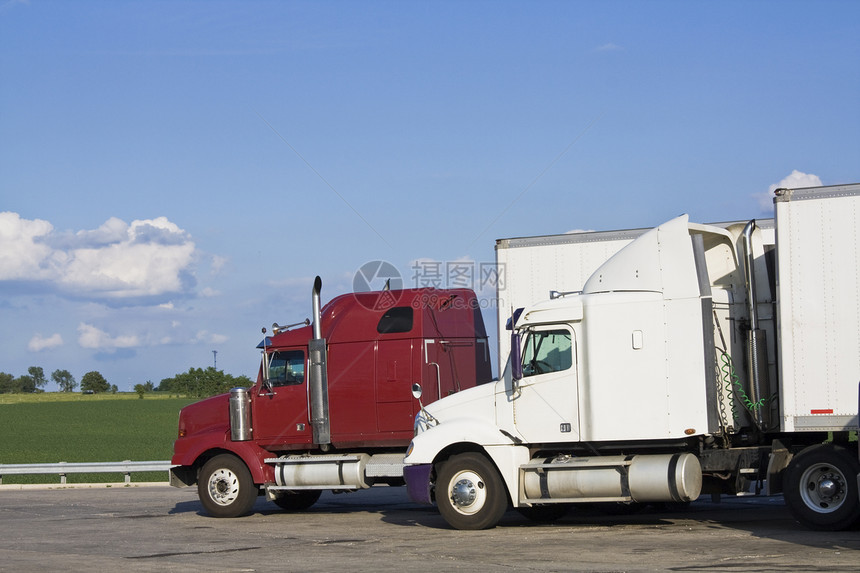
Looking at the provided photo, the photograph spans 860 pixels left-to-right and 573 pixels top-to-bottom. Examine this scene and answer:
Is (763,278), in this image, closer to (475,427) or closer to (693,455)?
(693,455)

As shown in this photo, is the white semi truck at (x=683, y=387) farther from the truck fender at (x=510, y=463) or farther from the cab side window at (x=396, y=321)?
the cab side window at (x=396, y=321)

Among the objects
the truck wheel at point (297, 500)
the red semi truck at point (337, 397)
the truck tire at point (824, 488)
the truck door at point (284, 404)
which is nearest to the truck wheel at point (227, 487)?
the red semi truck at point (337, 397)

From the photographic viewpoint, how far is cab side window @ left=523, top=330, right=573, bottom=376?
1334cm

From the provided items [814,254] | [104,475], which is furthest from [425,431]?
[104,475]

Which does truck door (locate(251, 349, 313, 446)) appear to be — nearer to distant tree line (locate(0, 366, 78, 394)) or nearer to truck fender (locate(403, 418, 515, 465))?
truck fender (locate(403, 418, 515, 465))

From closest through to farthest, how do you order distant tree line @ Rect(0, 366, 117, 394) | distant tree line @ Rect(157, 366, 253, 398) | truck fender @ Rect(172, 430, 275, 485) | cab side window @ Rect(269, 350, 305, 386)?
truck fender @ Rect(172, 430, 275, 485), cab side window @ Rect(269, 350, 305, 386), distant tree line @ Rect(157, 366, 253, 398), distant tree line @ Rect(0, 366, 117, 394)

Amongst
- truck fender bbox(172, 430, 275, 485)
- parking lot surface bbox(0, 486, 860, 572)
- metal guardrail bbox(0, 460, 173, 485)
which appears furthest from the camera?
metal guardrail bbox(0, 460, 173, 485)

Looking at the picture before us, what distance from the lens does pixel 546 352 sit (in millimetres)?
13492

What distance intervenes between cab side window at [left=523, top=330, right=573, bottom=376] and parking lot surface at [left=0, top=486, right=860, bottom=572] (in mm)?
2181

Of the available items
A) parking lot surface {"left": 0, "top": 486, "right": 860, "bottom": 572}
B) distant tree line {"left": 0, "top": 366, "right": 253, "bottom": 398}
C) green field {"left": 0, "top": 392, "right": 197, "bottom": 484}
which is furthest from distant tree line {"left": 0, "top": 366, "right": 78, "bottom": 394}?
parking lot surface {"left": 0, "top": 486, "right": 860, "bottom": 572}

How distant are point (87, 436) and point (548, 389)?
4723 cm

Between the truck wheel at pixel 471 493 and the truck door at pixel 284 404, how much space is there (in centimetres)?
351

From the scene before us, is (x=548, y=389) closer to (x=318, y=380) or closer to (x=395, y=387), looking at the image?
(x=395, y=387)

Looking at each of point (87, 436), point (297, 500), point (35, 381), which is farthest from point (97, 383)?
point (297, 500)
